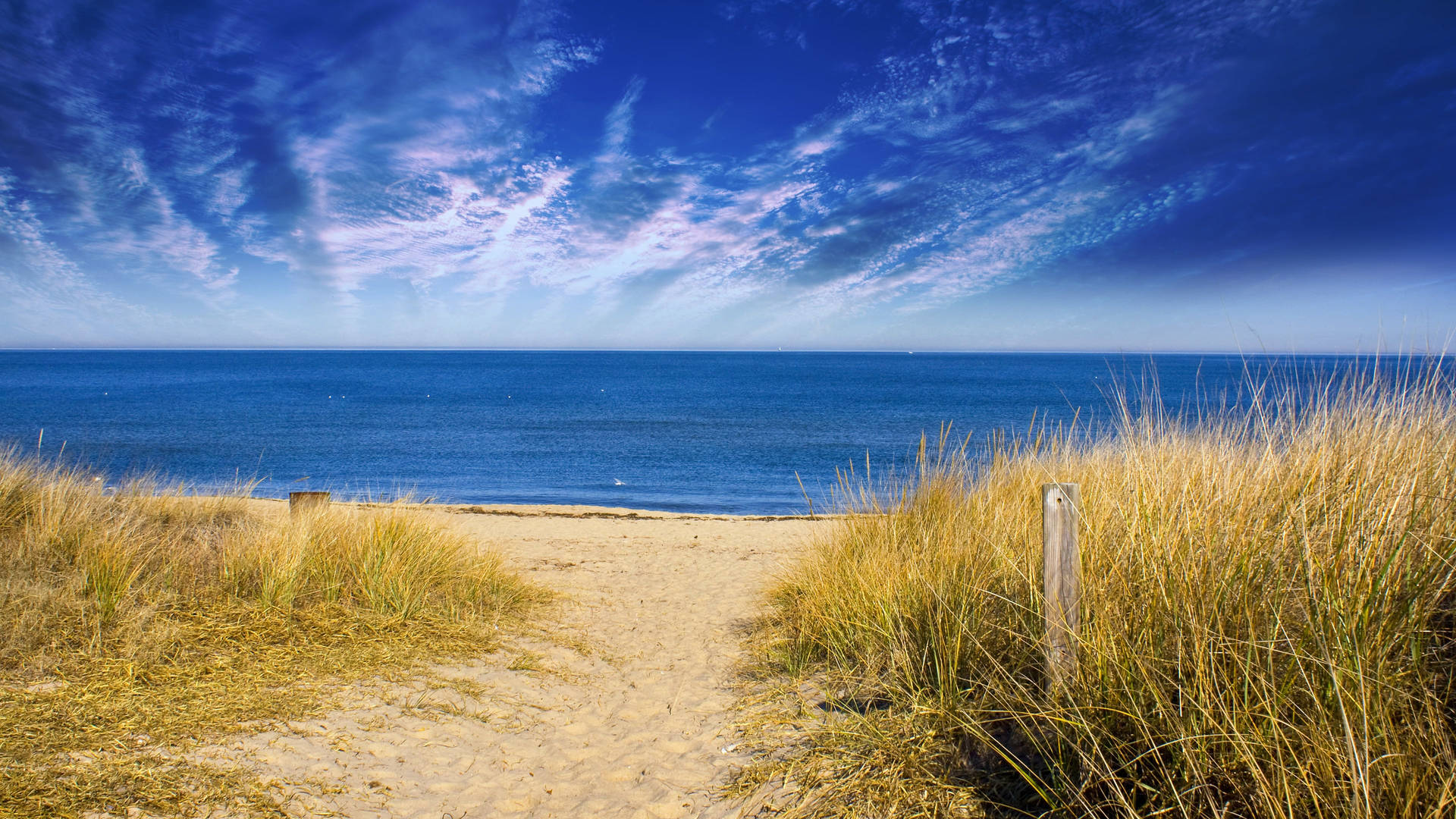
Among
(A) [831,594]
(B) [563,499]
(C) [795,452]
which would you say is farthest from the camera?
(C) [795,452]

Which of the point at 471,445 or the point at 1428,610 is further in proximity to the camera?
the point at 471,445

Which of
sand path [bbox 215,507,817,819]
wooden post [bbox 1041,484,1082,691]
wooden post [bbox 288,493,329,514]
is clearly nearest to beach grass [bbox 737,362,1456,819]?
wooden post [bbox 1041,484,1082,691]

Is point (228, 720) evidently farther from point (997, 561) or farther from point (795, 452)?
point (795, 452)

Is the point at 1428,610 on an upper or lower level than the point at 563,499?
upper

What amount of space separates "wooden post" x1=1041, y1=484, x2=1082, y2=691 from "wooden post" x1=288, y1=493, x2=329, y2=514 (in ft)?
21.4

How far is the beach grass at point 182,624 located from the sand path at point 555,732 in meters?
0.32

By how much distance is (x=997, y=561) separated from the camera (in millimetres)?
4523

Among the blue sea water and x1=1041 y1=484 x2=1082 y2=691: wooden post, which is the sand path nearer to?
x1=1041 y1=484 x2=1082 y2=691: wooden post

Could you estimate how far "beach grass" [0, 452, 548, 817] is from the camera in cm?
347

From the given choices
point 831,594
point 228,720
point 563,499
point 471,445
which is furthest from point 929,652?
point 471,445

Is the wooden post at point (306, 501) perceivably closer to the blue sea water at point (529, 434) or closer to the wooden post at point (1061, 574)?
the blue sea water at point (529, 434)

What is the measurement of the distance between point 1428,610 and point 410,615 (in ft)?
21.0

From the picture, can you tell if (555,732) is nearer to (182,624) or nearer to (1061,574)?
(182,624)

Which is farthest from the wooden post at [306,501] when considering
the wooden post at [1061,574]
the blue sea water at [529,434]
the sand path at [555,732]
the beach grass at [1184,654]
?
the wooden post at [1061,574]
